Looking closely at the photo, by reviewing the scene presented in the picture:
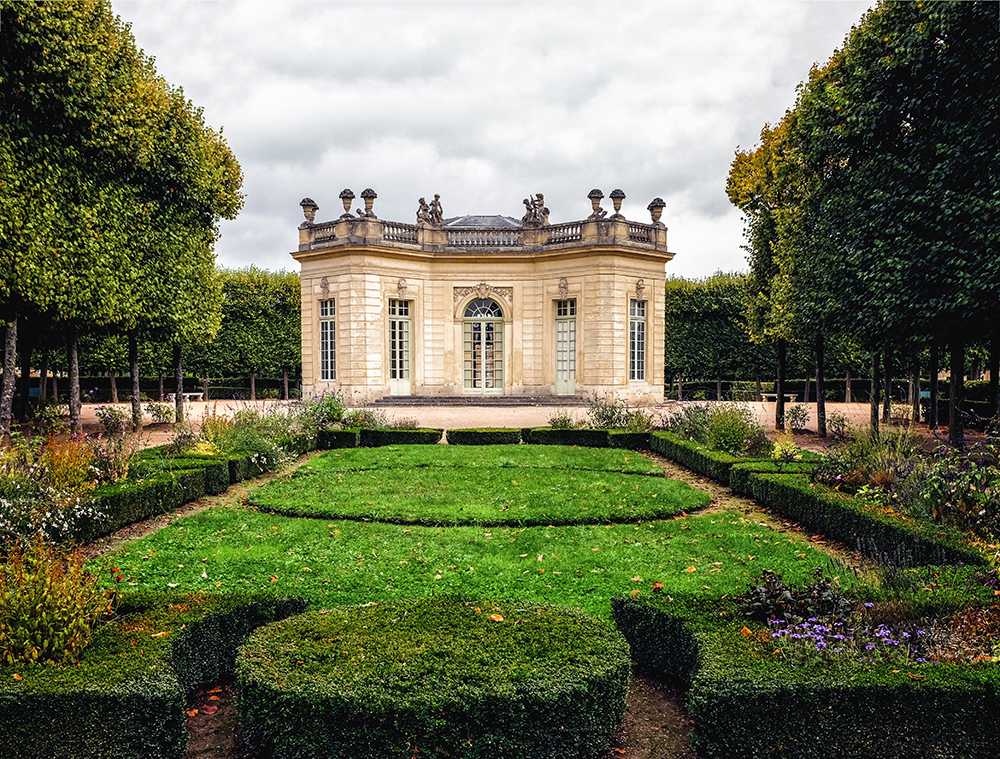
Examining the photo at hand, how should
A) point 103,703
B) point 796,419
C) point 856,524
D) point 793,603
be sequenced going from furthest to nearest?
1. point 796,419
2. point 856,524
3. point 793,603
4. point 103,703

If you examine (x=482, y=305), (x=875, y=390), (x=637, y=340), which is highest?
(x=482, y=305)

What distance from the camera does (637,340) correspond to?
2336cm

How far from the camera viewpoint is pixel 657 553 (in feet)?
21.0

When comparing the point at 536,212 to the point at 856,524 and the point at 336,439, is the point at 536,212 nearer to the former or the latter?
the point at 336,439

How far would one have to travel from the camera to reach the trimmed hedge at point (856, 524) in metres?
5.51

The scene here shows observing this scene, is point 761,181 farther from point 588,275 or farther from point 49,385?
point 49,385

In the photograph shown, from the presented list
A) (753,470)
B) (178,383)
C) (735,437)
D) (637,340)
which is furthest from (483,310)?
(753,470)

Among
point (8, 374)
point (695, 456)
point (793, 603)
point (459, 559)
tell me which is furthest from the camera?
point (8, 374)

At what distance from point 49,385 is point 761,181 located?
2667cm

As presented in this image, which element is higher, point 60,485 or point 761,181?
point 761,181

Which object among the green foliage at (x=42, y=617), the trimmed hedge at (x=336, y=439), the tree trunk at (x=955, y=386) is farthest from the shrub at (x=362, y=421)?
the green foliage at (x=42, y=617)

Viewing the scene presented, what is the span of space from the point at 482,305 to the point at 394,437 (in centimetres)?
1065

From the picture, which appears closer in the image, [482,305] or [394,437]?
[394,437]

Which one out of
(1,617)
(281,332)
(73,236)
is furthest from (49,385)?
(1,617)
